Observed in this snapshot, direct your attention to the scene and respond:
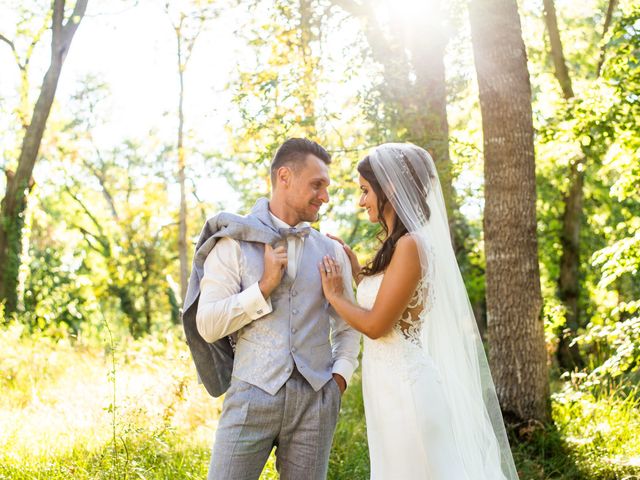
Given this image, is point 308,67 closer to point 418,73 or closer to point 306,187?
point 418,73

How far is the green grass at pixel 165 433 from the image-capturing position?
16.8 ft

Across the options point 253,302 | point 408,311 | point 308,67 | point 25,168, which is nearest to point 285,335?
point 253,302

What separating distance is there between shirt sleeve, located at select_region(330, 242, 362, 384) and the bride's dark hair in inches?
4.9

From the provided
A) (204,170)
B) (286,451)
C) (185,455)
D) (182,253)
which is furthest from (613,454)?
(204,170)

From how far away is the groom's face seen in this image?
11.5 feet

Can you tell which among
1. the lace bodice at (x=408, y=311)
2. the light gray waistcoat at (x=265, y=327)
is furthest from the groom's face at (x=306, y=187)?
the lace bodice at (x=408, y=311)

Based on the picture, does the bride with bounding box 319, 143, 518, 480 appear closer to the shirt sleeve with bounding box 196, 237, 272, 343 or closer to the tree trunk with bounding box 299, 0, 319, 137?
the shirt sleeve with bounding box 196, 237, 272, 343

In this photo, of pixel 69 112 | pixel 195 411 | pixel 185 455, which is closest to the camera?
pixel 185 455

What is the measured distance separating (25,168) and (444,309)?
1222cm

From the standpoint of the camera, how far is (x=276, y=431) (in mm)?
3266

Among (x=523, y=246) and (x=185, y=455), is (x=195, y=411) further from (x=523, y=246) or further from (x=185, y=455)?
(x=523, y=246)

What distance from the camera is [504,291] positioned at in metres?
6.29

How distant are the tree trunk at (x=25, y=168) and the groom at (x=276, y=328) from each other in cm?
1168

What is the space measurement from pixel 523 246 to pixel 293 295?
337 cm
